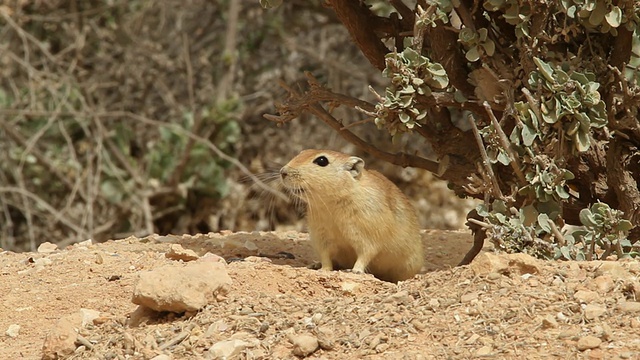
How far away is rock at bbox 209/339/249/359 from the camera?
378cm

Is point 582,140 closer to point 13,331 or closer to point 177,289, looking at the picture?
point 177,289

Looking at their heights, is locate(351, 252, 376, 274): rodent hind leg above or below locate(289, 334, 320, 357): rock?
below

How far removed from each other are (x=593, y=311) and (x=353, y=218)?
2365mm

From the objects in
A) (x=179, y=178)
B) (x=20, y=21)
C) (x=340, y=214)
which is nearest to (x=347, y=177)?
(x=340, y=214)

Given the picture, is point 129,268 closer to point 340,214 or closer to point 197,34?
point 340,214

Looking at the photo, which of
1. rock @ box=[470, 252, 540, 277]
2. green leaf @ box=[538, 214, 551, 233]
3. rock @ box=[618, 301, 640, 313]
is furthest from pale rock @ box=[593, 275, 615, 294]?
green leaf @ box=[538, 214, 551, 233]

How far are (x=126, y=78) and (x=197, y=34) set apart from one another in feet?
3.41

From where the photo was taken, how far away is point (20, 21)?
10.3m

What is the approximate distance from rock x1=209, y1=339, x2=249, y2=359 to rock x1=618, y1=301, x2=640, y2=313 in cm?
143

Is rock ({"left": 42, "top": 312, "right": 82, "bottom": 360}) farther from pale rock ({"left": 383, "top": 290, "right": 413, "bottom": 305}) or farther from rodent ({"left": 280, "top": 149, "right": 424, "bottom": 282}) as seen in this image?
rodent ({"left": 280, "top": 149, "right": 424, "bottom": 282})

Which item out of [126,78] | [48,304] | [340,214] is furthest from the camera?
[126,78]

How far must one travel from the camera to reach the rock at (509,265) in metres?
4.05

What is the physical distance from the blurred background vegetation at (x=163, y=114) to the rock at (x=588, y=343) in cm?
677

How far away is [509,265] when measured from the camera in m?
4.07
